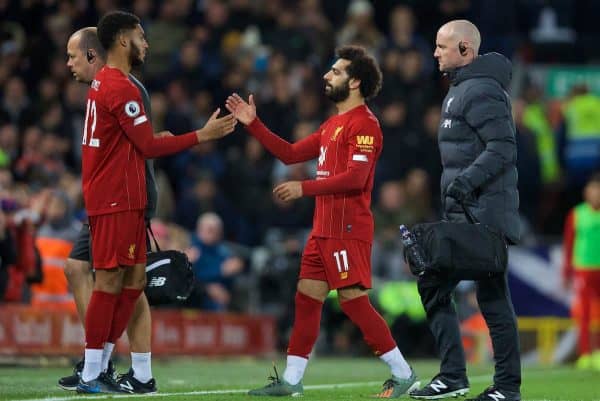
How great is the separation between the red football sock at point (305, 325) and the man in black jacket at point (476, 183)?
0.68m

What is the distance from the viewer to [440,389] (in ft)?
27.2

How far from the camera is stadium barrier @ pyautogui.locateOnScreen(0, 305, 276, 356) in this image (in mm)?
13273

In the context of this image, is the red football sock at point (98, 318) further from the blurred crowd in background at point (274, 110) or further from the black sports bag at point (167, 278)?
the blurred crowd in background at point (274, 110)

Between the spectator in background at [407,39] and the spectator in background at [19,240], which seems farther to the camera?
the spectator in background at [407,39]

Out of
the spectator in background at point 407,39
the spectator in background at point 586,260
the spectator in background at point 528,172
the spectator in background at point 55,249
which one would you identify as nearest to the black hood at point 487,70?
the spectator in background at point 55,249

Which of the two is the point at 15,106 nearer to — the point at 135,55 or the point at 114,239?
the point at 135,55

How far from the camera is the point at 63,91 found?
60.2 ft

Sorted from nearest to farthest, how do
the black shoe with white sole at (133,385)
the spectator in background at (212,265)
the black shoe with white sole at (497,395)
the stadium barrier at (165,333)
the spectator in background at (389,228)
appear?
the black shoe with white sole at (497,395) < the black shoe with white sole at (133,385) < the stadium barrier at (165,333) < the spectator in background at (212,265) < the spectator in background at (389,228)

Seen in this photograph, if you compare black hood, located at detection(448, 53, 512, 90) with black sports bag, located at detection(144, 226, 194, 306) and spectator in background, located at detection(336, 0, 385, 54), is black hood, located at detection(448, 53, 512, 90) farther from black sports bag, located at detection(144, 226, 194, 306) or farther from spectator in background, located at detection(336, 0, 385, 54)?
spectator in background, located at detection(336, 0, 385, 54)

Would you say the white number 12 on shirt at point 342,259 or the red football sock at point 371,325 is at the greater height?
the white number 12 on shirt at point 342,259

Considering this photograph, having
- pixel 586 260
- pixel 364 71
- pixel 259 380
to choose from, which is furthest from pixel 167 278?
pixel 586 260

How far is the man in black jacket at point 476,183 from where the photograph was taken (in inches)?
313

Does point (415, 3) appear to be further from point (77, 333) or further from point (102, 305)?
point (102, 305)

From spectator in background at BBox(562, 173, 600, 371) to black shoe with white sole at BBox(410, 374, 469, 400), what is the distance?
24.9 feet
